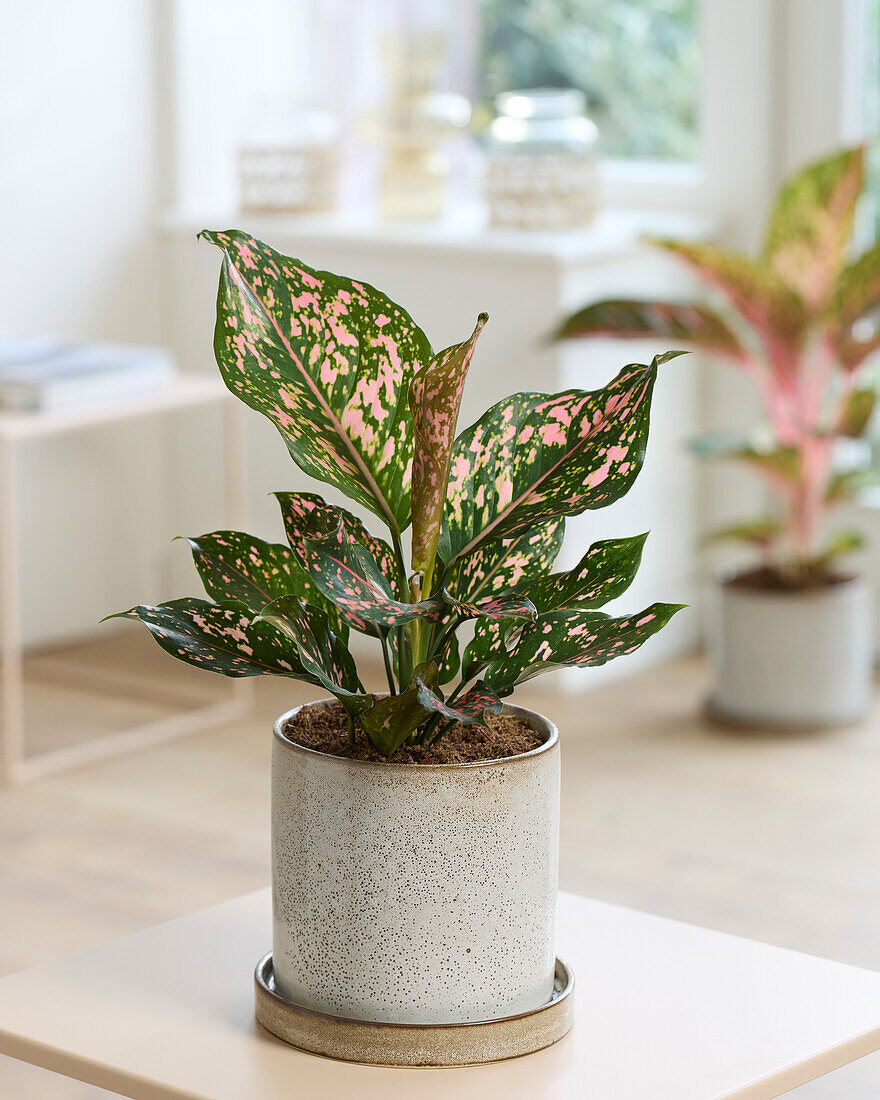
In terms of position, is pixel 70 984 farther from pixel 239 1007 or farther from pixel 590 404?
pixel 590 404

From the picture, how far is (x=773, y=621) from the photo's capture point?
2961mm

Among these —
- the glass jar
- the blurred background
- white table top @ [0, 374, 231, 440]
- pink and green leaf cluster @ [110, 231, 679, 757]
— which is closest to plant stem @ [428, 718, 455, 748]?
pink and green leaf cluster @ [110, 231, 679, 757]

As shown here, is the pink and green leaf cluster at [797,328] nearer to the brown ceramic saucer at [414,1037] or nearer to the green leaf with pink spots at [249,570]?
the green leaf with pink spots at [249,570]

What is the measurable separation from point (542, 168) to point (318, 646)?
7.69 ft

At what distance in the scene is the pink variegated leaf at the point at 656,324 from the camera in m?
2.89

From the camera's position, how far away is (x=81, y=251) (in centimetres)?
350

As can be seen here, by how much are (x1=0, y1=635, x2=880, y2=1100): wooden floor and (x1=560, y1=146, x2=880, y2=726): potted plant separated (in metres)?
0.11

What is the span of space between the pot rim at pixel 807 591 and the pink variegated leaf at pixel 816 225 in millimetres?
478

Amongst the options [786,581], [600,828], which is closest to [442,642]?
[600,828]

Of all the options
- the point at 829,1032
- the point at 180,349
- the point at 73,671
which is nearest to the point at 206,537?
the point at 829,1032

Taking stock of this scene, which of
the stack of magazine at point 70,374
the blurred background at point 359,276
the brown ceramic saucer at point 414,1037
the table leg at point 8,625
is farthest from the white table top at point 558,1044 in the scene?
the stack of magazine at point 70,374

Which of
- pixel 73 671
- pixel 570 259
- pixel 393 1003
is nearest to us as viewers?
pixel 393 1003

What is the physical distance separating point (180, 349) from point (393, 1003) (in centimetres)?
273

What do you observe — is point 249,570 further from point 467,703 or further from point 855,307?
point 855,307
